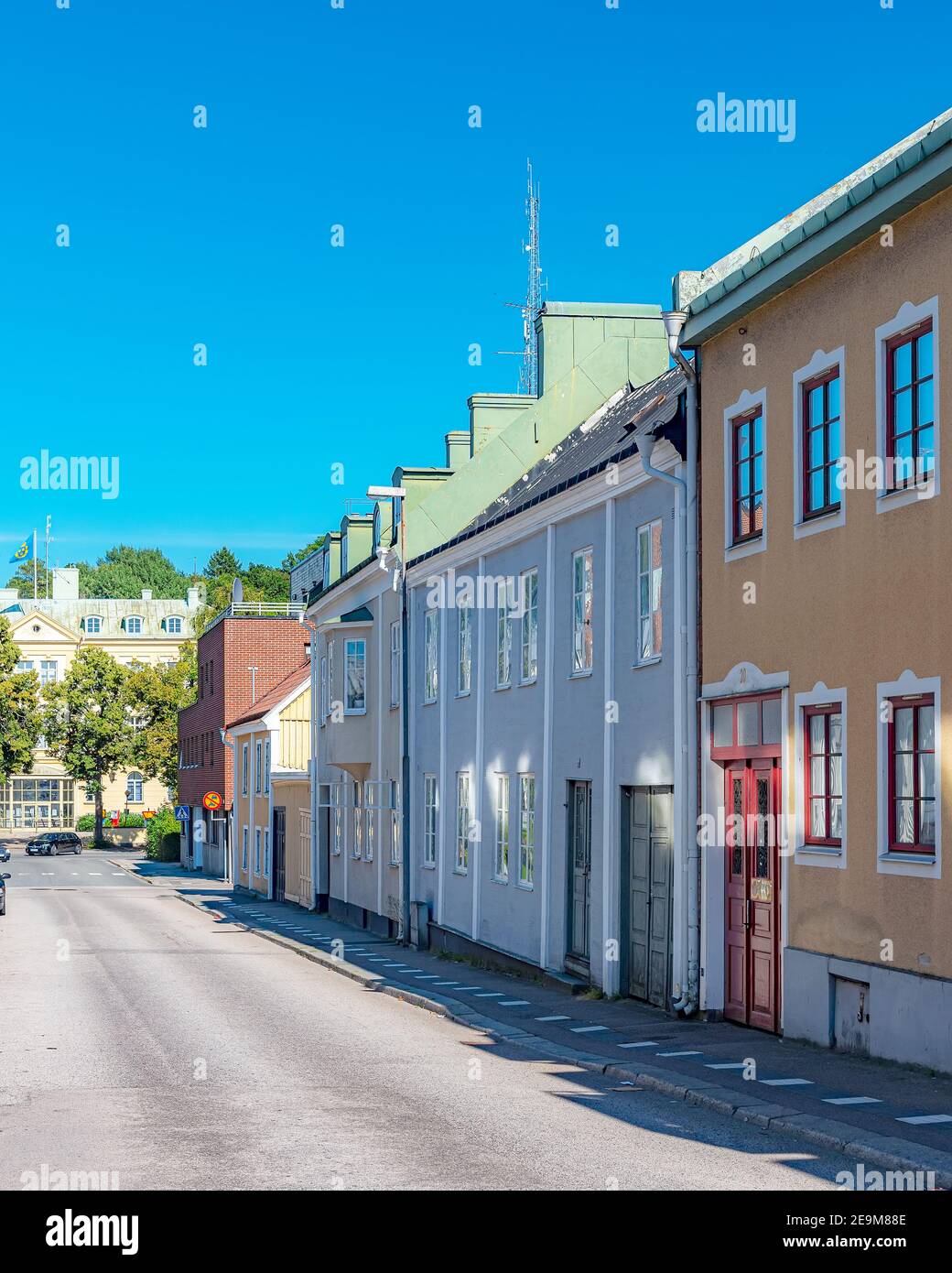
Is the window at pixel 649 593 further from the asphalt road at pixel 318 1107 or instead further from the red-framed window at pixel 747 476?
the asphalt road at pixel 318 1107

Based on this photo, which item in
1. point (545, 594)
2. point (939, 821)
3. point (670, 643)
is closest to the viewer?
point (939, 821)

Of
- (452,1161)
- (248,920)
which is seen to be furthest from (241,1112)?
(248,920)

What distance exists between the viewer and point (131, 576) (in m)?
134

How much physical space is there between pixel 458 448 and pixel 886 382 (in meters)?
18.8

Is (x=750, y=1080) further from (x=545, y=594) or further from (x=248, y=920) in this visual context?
(x=248, y=920)

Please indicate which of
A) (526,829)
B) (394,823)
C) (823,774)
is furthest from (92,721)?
(823,774)

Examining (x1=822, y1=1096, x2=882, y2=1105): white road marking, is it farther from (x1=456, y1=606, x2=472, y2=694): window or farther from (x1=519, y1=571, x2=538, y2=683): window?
(x1=456, y1=606, x2=472, y2=694): window

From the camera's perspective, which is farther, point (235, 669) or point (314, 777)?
point (235, 669)

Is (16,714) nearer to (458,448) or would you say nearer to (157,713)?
(157,713)

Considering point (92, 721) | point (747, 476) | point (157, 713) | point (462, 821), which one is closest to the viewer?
point (747, 476)

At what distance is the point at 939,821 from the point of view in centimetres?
1173

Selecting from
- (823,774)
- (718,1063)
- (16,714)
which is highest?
(16,714)
